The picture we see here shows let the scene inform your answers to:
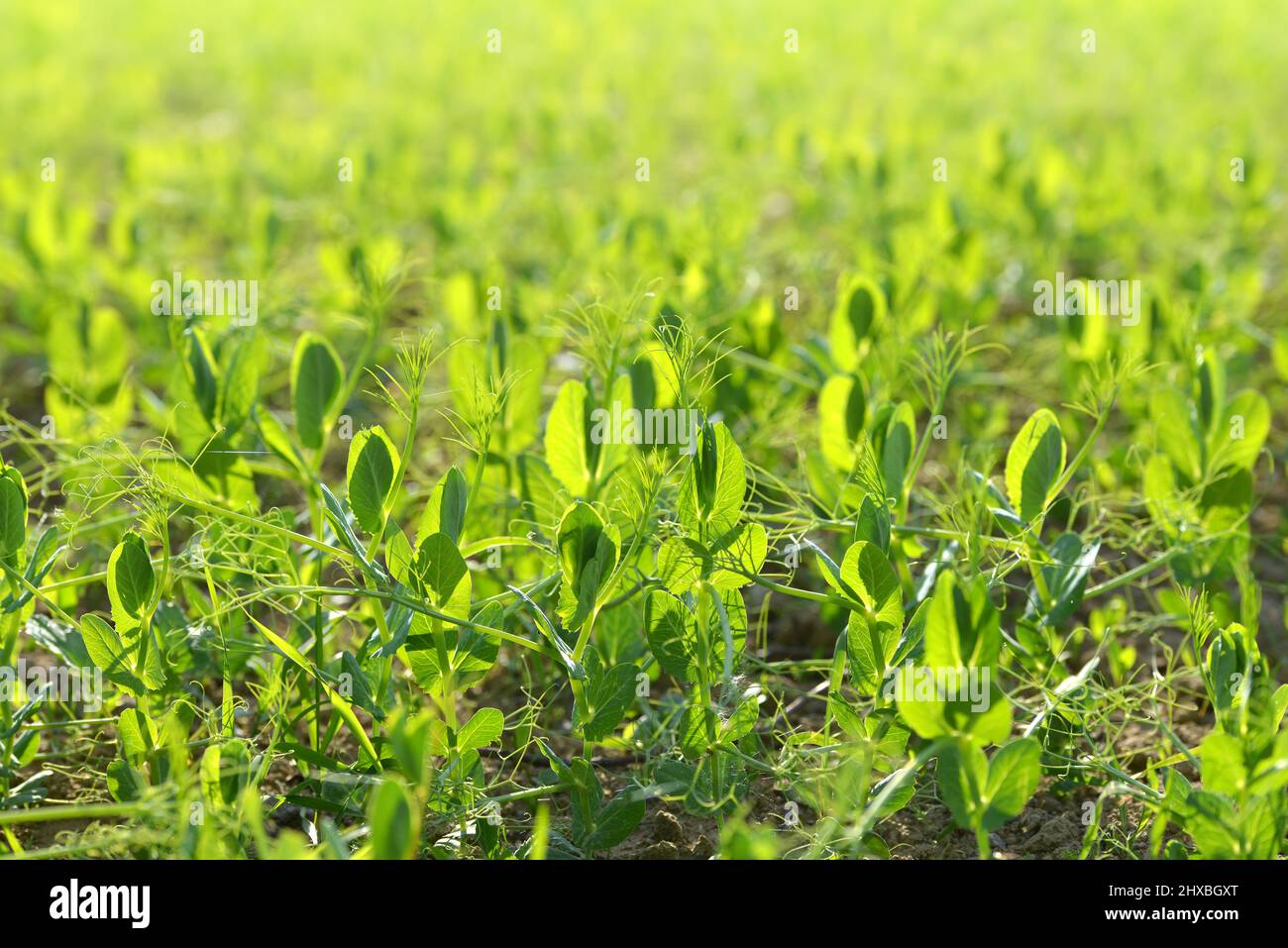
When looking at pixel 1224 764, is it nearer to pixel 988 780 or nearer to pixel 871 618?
pixel 988 780

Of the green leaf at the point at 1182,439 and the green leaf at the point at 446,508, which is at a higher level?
the green leaf at the point at 1182,439

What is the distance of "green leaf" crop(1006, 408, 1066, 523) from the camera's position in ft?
5.50

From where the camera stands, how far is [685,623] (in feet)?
5.11

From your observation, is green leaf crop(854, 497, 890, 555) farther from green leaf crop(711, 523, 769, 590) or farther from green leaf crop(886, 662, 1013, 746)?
green leaf crop(886, 662, 1013, 746)

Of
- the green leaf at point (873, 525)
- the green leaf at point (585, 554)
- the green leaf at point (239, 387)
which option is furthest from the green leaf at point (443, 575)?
the green leaf at point (239, 387)

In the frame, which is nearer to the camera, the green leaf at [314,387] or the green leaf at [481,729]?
the green leaf at [481,729]

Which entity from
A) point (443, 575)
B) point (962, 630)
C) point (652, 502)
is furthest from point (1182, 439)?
point (443, 575)

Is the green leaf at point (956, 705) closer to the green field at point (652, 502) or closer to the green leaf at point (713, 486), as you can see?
the green field at point (652, 502)

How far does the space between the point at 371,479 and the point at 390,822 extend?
1.72 feet

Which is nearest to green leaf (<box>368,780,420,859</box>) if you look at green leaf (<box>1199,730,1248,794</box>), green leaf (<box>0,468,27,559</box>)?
green leaf (<box>0,468,27,559</box>)

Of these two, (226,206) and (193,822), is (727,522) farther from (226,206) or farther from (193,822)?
(226,206)

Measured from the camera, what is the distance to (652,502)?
1520mm

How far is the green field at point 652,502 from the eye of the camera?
1522 millimetres
